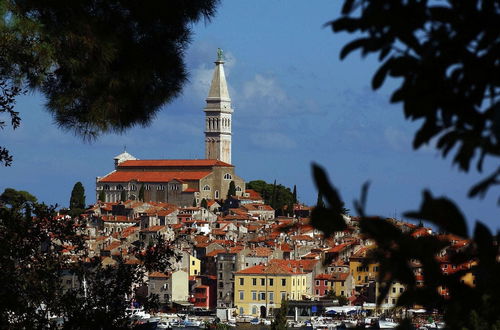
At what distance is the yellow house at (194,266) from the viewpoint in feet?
153

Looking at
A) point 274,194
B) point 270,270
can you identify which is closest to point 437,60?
point 270,270

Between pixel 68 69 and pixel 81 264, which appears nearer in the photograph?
pixel 68 69

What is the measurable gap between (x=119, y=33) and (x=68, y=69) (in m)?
0.33

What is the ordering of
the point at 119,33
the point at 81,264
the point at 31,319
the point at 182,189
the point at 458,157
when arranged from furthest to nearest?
1. the point at 182,189
2. the point at 81,264
3. the point at 31,319
4. the point at 119,33
5. the point at 458,157

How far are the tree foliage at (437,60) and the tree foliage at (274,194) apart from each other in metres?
60.5

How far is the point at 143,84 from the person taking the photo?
371 cm

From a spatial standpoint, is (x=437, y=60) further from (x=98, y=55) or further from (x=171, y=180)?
(x=171, y=180)

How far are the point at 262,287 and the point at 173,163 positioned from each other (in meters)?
27.9

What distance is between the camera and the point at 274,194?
65.1 meters

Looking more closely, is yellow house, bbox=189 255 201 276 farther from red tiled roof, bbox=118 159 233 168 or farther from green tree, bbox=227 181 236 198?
red tiled roof, bbox=118 159 233 168

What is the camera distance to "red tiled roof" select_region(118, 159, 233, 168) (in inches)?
2697

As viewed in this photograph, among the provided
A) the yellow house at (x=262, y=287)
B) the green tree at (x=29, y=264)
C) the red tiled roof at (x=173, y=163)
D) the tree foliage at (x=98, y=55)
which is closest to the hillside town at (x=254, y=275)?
the yellow house at (x=262, y=287)

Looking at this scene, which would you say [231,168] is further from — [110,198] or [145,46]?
[145,46]

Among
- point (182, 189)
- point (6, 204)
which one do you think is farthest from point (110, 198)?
point (6, 204)
